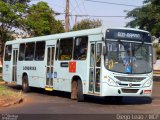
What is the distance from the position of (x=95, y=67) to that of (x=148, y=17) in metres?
23.6

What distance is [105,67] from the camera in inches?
709

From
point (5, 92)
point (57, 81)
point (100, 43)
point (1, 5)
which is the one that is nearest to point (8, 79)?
point (57, 81)

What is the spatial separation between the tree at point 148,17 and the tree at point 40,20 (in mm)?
8007

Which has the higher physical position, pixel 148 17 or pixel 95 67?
pixel 148 17

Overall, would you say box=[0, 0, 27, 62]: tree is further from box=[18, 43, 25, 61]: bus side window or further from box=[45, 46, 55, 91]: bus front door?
box=[45, 46, 55, 91]: bus front door

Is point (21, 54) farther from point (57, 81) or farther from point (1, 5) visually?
point (1, 5)

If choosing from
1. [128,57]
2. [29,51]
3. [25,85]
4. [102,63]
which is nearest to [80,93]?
[102,63]

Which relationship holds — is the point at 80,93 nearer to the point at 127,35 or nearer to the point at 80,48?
the point at 80,48

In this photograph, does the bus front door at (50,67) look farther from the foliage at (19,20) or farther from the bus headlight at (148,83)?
the foliage at (19,20)

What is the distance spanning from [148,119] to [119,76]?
466 centimetres

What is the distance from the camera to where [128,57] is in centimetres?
1834

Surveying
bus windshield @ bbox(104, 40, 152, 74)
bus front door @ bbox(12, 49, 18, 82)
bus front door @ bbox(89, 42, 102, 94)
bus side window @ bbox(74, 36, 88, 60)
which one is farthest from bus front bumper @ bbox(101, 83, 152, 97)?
bus front door @ bbox(12, 49, 18, 82)

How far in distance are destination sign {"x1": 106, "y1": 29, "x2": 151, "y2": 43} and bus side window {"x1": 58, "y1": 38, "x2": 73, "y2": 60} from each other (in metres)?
2.81

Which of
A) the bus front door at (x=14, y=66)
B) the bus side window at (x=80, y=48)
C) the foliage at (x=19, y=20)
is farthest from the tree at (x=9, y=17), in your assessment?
the bus side window at (x=80, y=48)
